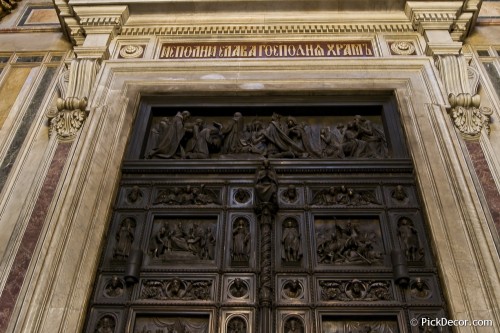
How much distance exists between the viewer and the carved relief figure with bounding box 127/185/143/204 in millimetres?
6703

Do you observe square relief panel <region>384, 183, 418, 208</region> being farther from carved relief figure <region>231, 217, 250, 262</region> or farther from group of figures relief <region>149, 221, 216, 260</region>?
group of figures relief <region>149, 221, 216, 260</region>

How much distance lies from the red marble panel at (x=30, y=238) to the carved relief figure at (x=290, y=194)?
2835 millimetres

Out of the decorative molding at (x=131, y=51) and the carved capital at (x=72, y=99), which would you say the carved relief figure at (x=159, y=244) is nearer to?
the carved capital at (x=72, y=99)

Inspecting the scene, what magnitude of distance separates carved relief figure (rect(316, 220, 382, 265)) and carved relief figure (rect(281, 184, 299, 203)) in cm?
53

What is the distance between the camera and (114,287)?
19.1ft

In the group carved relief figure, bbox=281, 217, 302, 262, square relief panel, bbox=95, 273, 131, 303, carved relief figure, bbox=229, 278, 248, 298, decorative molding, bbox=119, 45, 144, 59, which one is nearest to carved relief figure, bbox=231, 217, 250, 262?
carved relief figure, bbox=229, 278, 248, 298

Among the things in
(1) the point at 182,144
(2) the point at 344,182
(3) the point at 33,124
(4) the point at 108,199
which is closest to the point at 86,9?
(3) the point at 33,124

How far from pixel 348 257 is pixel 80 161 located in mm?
3467

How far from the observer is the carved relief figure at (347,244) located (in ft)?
19.8

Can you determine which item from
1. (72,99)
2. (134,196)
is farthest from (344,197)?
(72,99)

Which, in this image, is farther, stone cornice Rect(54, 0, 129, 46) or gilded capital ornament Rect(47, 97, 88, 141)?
stone cornice Rect(54, 0, 129, 46)

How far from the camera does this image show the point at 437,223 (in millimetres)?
5961

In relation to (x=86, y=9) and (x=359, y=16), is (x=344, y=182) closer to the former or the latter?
(x=359, y=16)

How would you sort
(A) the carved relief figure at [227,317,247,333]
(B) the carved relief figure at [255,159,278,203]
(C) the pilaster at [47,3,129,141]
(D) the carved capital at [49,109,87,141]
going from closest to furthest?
(A) the carved relief figure at [227,317,247,333]
(B) the carved relief figure at [255,159,278,203]
(D) the carved capital at [49,109,87,141]
(C) the pilaster at [47,3,129,141]
